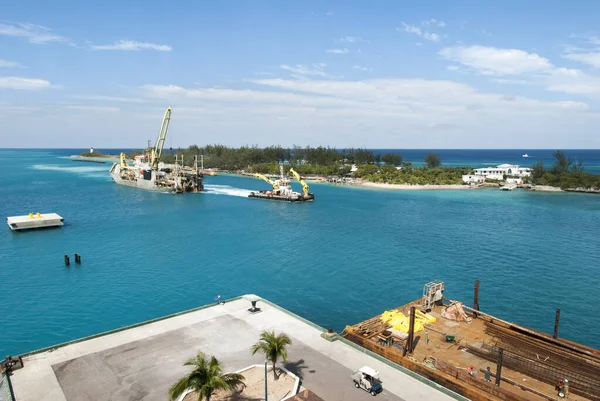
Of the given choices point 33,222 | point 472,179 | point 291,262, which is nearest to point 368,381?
point 291,262

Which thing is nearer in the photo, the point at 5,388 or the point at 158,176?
the point at 5,388

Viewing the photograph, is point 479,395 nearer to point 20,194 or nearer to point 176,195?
point 176,195

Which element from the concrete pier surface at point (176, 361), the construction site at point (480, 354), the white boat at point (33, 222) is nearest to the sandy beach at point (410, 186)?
the white boat at point (33, 222)

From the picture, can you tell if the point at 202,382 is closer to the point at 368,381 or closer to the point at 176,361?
the point at 176,361

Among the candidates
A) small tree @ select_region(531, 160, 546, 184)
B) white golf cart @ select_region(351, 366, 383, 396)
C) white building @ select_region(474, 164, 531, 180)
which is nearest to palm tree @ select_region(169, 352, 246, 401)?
white golf cart @ select_region(351, 366, 383, 396)

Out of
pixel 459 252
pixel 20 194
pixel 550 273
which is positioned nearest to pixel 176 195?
pixel 20 194

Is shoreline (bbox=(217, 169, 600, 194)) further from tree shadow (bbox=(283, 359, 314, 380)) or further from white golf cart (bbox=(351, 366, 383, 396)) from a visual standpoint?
white golf cart (bbox=(351, 366, 383, 396))

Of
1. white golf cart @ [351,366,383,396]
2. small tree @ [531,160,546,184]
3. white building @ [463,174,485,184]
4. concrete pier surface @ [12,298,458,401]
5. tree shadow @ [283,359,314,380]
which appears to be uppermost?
small tree @ [531,160,546,184]
